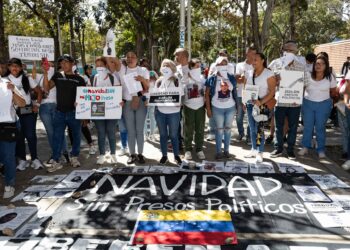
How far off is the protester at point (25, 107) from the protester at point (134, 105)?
152 centimetres

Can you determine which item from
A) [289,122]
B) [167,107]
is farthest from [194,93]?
[289,122]

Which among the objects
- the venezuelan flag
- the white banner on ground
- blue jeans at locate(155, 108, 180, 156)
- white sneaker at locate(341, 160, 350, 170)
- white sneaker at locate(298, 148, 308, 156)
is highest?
the white banner on ground

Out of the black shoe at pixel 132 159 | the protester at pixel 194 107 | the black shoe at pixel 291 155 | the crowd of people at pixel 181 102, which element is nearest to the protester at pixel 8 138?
the crowd of people at pixel 181 102

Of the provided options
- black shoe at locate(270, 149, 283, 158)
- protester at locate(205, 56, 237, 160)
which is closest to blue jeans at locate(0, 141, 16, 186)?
protester at locate(205, 56, 237, 160)

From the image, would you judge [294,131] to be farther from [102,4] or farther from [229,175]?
[102,4]

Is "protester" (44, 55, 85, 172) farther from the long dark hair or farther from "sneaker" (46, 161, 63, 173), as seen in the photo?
the long dark hair

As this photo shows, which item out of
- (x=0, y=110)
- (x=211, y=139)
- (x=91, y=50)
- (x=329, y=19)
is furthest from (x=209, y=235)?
(x=91, y=50)

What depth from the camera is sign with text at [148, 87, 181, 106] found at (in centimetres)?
636

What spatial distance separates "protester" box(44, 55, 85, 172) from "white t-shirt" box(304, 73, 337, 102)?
13.4 ft

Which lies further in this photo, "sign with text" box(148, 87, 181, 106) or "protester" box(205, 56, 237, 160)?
"protester" box(205, 56, 237, 160)

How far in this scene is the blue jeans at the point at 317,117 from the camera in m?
6.70

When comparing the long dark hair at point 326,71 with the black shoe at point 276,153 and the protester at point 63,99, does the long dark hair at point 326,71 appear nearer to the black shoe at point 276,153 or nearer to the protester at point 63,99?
the black shoe at point 276,153

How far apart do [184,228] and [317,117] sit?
3913 millimetres

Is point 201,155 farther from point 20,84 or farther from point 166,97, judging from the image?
point 20,84
